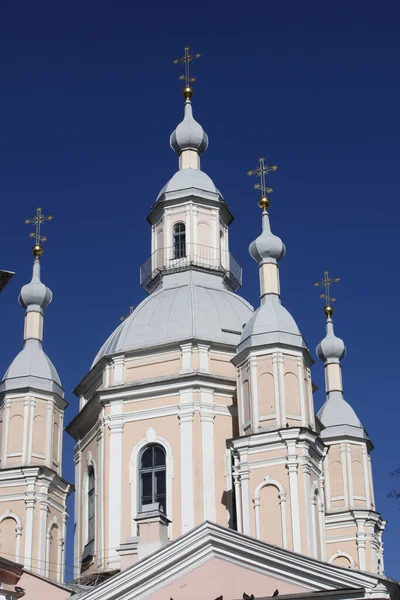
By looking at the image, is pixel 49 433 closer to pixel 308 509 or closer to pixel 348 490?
pixel 308 509

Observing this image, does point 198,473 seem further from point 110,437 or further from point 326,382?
point 326,382

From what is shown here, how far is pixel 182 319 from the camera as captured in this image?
31.3 meters

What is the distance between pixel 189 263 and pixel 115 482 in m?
7.55

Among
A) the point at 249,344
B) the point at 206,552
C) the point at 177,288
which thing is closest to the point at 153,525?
the point at 206,552

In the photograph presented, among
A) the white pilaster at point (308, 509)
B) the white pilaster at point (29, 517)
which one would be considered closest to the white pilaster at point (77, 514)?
the white pilaster at point (29, 517)

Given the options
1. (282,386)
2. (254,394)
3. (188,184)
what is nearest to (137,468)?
(254,394)

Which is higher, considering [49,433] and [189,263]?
[189,263]

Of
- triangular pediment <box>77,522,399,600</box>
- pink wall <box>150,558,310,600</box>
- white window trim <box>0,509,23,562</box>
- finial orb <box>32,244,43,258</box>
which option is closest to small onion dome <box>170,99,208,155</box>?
finial orb <box>32,244,43,258</box>

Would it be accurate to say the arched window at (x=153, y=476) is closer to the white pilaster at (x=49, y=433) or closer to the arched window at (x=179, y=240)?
the white pilaster at (x=49, y=433)

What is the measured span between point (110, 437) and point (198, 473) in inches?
108

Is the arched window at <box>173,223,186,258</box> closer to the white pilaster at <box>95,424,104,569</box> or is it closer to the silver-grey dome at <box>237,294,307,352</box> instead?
the silver-grey dome at <box>237,294,307,352</box>

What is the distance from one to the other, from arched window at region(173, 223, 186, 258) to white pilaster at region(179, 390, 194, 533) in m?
6.46

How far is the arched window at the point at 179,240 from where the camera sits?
3516 cm

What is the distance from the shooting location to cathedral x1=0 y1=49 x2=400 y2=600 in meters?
23.2
